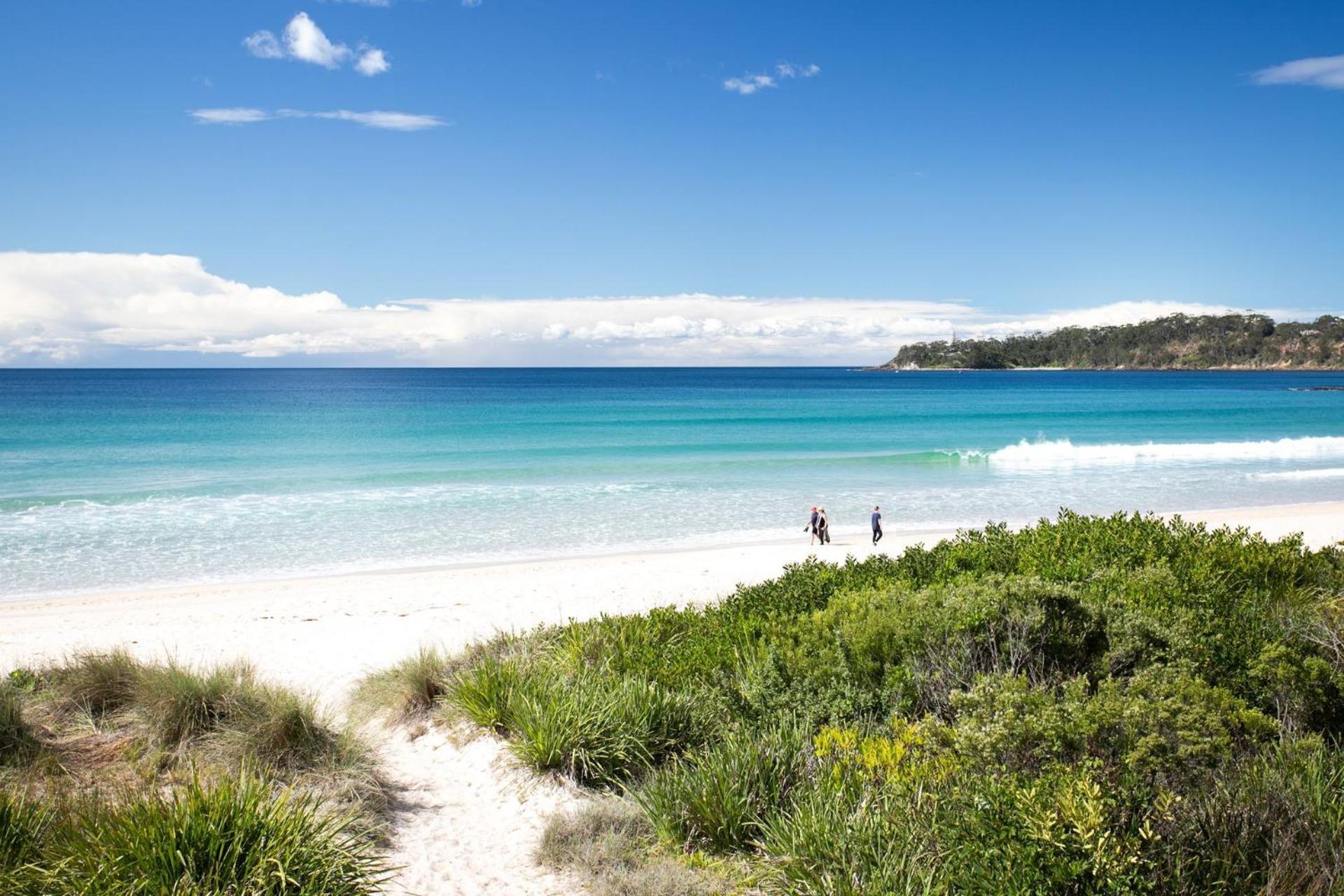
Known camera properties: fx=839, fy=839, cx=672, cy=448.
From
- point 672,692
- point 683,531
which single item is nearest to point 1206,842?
point 672,692

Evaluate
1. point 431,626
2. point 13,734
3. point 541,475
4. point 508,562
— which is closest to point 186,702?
point 13,734

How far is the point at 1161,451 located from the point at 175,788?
46554 millimetres

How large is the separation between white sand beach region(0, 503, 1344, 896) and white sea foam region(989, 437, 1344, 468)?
1736 centimetres

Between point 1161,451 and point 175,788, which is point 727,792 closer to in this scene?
point 175,788

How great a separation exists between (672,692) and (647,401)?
260ft

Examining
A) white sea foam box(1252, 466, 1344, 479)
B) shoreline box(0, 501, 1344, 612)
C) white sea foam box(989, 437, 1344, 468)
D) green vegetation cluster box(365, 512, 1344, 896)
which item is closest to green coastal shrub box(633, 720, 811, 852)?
green vegetation cluster box(365, 512, 1344, 896)

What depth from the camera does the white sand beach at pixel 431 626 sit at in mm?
5676

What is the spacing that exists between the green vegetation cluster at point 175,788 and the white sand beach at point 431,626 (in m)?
0.50

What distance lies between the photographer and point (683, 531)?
22531 mm

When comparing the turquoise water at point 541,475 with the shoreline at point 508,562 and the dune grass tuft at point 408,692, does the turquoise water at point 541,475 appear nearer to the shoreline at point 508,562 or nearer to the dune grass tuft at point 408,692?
the shoreline at point 508,562

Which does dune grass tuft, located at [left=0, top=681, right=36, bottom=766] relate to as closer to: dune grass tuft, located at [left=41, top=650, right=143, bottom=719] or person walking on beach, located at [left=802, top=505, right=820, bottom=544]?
dune grass tuft, located at [left=41, top=650, right=143, bottom=719]

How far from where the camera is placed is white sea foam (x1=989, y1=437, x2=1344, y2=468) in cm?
3891

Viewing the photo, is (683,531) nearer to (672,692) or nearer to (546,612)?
(546,612)

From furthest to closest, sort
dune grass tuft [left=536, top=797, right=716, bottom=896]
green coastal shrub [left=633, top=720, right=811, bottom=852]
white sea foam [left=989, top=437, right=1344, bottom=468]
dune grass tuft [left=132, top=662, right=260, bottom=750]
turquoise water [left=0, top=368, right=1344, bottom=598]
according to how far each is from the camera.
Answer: white sea foam [left=989, top=437, right=1344, bottom=468]
turquoise water [left=0, top=368, right=1344, bottom=598]
dune grass tuft [left=132, top=662, right=260, bottom=750]
green coastal shrub [left=633, top=720, right=811, bottom=852]
dune grass tuft [left=536, top=797, right=716, bottom=896]
